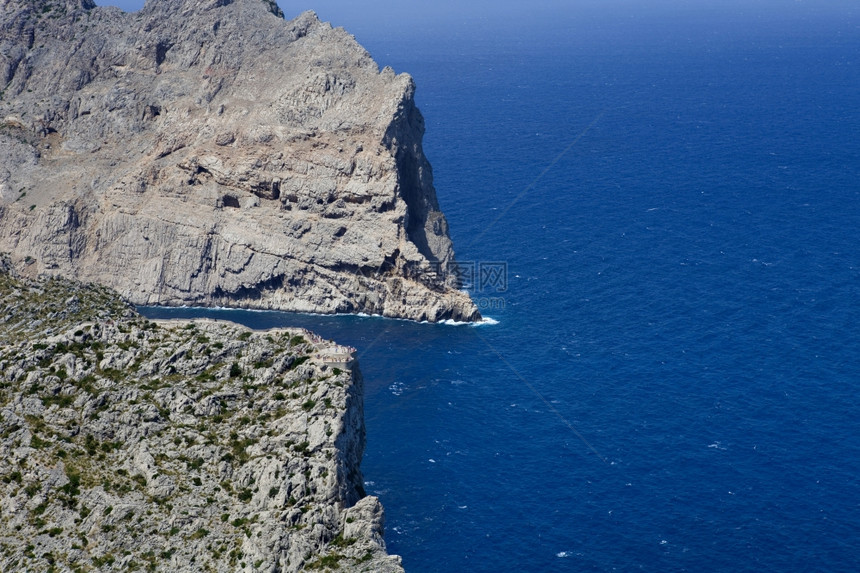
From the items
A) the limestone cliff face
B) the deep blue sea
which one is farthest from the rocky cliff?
the limestone cliff face

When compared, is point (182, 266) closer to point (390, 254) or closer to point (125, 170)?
point (125, 170)

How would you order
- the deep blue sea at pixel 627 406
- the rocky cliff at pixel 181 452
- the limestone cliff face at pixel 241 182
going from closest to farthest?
the rocky cliff at pixel 181 452 → the deep blue sea at pixel 627 406 → the limestone cliff face at pixel 241 182

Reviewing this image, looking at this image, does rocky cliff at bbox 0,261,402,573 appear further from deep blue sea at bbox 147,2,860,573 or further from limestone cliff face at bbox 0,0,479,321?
limestone cliff face at bbox 0,0,479,321

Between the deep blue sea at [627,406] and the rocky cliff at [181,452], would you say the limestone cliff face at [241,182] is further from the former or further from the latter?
the rocky cliff at [181,452]

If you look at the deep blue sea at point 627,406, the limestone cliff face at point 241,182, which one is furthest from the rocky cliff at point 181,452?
the limestone cliff face at point 241,182

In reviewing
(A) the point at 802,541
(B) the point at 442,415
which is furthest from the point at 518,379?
(A) the point at 802,541

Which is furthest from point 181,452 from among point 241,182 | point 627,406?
point 241,182
